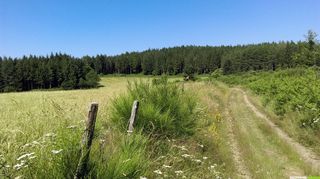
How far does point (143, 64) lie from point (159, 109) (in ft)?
518

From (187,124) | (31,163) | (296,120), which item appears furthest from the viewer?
(296,120)

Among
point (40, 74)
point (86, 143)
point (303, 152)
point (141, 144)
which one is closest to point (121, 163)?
point (86, 143)

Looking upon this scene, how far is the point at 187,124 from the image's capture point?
9.28 meters

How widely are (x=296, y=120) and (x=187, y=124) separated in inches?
287

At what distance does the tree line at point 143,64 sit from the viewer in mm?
105250

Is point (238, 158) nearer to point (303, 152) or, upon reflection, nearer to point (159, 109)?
point (303, 152)

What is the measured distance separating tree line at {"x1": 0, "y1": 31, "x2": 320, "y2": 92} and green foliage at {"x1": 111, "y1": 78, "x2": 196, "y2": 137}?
161 ft

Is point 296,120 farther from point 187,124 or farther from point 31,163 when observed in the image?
point 31,163

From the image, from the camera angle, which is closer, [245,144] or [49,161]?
[49,161]

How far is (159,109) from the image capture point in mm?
8719

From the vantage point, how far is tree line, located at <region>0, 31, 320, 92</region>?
10525 cm

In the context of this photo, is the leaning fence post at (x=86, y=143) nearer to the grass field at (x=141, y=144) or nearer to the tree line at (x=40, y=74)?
the grass field at (x=141, y=144)

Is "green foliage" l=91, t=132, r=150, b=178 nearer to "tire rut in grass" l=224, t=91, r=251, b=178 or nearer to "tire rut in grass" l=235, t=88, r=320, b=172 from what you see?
"tire rut in grass" l=224, t=91, r=251, b=178

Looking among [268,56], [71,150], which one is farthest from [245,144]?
[268,56]
